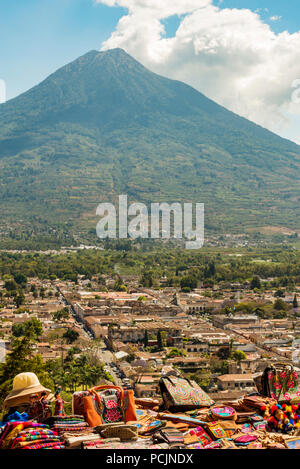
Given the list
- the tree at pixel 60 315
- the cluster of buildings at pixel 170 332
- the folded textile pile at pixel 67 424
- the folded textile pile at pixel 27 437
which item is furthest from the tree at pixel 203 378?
the folded textile pile at pixel 27 437

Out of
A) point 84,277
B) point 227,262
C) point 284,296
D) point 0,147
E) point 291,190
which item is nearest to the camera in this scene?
point 284,296

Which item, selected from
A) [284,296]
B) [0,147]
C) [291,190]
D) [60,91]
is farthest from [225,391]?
[60,91]

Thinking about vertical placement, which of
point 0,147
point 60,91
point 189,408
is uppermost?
point 60,91

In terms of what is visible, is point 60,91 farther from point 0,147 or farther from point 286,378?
point 286,378

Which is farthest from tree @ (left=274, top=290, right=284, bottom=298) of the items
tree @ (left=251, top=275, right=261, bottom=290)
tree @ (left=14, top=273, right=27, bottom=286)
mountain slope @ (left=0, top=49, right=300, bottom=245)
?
mountain slope @ (left=0, top=49, right=300, bottom=245)

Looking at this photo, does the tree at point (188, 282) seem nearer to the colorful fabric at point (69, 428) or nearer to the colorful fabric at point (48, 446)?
the colorful fabric at point (69, 428)
